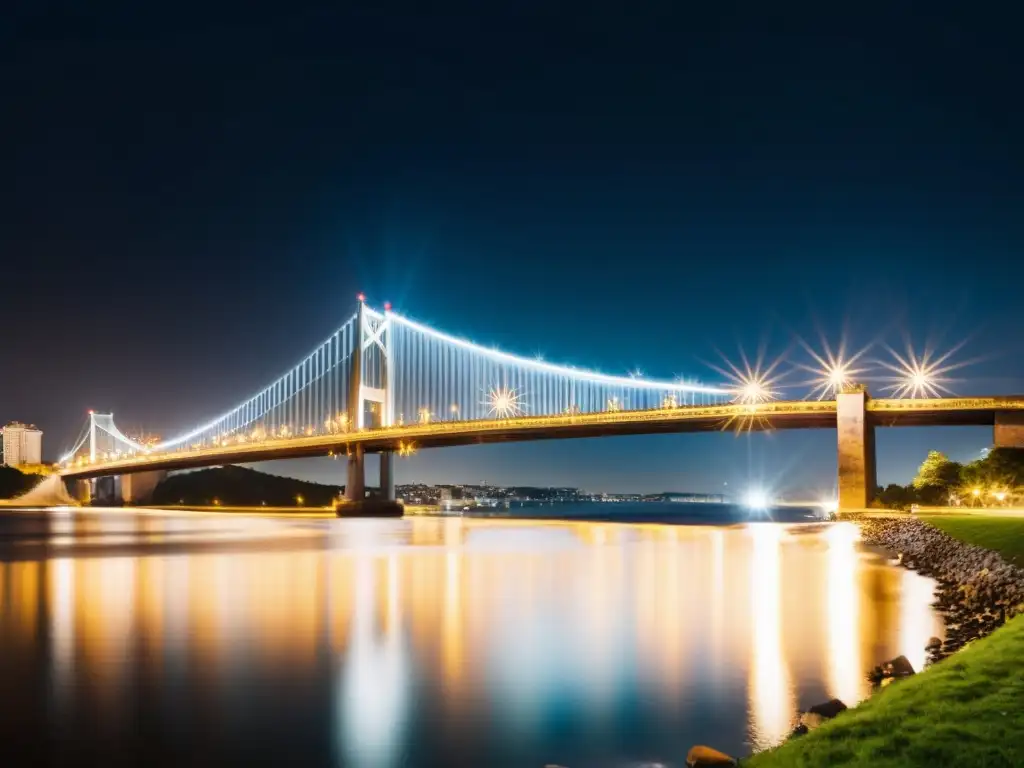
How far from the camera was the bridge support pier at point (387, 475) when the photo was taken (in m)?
76.4

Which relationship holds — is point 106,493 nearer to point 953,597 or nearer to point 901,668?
point 953,597

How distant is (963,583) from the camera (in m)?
18.4

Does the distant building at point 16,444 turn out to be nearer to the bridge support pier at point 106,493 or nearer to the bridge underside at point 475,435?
the bridge support pier at point 106,493

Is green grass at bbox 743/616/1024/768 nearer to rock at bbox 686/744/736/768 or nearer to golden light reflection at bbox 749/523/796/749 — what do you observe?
rock at bbox 686/744/736/768

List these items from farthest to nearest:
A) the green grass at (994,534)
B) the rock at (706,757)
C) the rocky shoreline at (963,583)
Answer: the green grass at (994,534) < the rocky shoreline at (963,583) < the rock at (706,757)

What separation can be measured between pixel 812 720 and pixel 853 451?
1903 inches

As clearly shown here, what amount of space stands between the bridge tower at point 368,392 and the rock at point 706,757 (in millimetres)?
64106

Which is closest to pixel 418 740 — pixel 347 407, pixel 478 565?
pixel 478 565

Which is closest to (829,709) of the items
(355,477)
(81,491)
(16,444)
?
(355,477)

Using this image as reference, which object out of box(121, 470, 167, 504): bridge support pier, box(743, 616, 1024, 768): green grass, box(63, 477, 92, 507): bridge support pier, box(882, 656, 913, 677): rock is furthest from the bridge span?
box(63, 477, 92, 507): bridge support pier

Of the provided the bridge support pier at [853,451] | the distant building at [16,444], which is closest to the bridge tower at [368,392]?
the bridge support pier at [853,451]

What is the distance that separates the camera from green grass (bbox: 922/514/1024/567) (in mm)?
20294

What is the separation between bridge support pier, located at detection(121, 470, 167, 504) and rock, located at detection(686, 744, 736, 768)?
115m

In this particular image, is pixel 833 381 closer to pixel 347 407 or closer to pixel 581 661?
pixel 347 407
